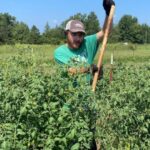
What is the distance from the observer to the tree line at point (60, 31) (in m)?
66.8

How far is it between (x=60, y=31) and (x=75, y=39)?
6473 centimetres

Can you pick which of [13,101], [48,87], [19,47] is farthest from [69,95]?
[19,47]

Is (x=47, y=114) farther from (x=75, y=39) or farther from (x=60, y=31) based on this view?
(x=60, y=31)

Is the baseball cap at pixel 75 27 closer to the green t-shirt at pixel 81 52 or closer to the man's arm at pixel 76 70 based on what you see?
the green t-shirt at pixel 81 52

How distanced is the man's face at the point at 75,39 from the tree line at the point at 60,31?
54.7 m

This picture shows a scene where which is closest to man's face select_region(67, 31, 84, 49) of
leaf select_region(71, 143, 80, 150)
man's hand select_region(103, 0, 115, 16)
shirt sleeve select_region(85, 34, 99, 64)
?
shirt sleeve select_region(85, 34, 99, 64)

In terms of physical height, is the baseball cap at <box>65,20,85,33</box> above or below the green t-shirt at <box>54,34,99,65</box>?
above

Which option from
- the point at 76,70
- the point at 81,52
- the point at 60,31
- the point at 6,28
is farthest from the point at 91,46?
the point at 6,28

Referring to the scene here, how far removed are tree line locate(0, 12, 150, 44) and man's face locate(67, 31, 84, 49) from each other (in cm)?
5470

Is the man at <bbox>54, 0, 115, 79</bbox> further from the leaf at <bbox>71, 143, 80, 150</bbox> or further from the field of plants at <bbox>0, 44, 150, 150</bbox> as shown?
the leaf at <bbox>71, 143, 80, 150</bbox>

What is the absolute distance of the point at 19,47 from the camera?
6.68 m

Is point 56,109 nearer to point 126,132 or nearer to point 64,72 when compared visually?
point 64,72

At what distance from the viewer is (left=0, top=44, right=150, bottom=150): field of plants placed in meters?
3.88

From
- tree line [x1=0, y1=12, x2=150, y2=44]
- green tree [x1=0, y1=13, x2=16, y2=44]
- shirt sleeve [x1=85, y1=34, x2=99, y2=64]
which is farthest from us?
tree line [x1=0, y1=12, x2=150, y2=44]
